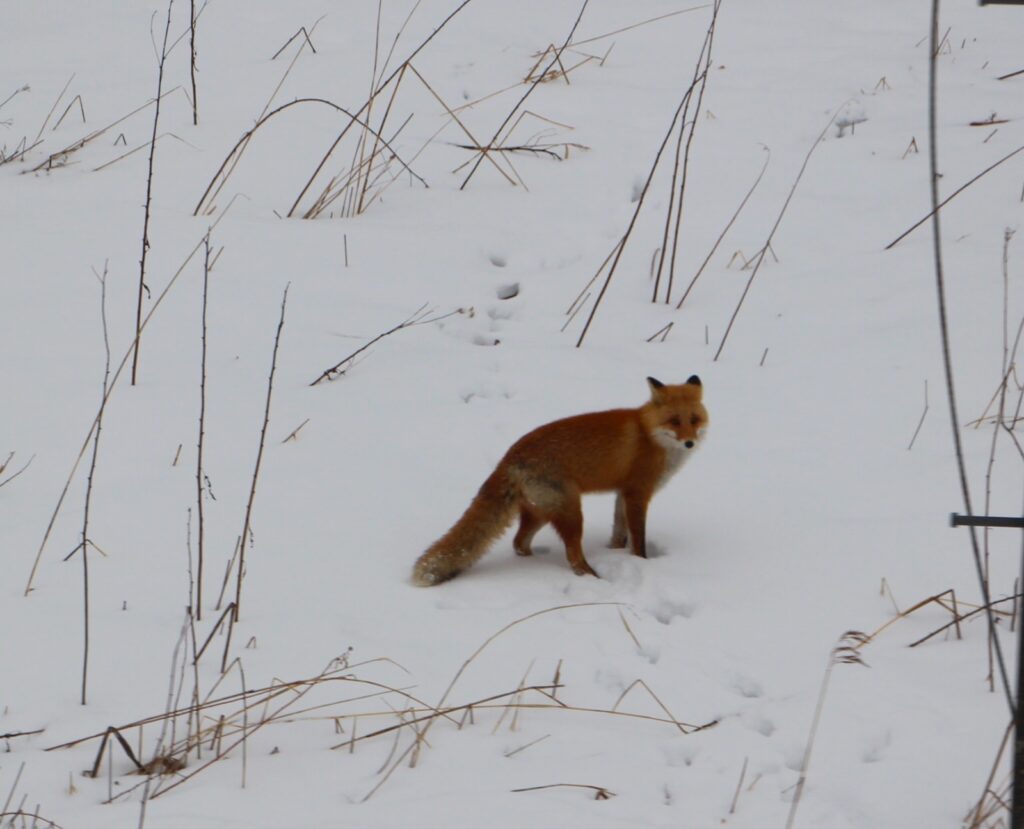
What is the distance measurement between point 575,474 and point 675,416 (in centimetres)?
46

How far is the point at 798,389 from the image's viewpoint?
5.68 m

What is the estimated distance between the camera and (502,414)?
5.39 m

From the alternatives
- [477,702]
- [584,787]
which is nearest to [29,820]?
[477,702]

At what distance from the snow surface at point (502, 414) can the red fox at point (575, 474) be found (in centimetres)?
14

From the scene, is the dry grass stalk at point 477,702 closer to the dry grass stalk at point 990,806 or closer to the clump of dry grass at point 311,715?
the clump of dry grass at point 311,715

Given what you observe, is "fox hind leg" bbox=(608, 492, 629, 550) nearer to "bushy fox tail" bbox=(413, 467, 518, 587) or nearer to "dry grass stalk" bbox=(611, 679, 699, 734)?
"bushy fox tail" bbox=(413, 467, 518, 587)

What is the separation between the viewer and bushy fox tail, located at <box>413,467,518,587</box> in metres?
4.15

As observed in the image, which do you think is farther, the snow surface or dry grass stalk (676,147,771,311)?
dry grass stalk (676,147,771,311)

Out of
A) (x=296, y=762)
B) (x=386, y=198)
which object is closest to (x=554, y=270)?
(x=386, y=198)

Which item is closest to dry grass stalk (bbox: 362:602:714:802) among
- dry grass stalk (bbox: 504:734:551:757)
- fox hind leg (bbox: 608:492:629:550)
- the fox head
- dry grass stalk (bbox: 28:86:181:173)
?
dry grass stalk (bbox: 504:734:551:757)

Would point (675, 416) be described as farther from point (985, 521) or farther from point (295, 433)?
point (985, 521)

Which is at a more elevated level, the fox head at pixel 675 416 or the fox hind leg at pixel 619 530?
the fox head at pixel 675 416

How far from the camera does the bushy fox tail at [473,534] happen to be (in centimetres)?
415

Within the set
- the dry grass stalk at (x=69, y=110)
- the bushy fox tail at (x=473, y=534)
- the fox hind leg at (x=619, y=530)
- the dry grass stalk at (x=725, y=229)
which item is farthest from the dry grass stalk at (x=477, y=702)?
the dry grass stalk at (x=69, y=110)
